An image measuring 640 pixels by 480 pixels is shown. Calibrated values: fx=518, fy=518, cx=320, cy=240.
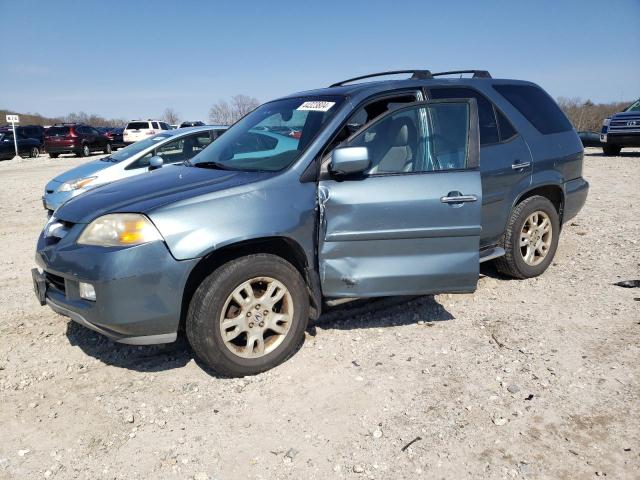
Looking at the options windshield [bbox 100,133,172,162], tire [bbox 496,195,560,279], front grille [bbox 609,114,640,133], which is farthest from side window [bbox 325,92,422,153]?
front grille [bbox 609,114,640,133]

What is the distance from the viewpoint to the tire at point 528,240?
15.7ft

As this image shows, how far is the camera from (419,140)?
3812mm

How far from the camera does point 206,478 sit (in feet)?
8.02

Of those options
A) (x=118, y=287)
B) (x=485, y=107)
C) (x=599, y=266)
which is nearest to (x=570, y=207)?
(x=599, y=266)

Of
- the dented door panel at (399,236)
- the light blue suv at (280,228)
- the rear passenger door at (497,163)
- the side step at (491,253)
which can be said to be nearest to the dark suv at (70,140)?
the light blue suv at (280,228)

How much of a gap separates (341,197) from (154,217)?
1.19 meters

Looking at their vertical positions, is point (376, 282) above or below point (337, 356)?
above

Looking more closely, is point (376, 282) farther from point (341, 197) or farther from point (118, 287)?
point (118, 287)

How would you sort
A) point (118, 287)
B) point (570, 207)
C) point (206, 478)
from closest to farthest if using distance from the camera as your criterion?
1. point (206, 478)
2. point (118, 287)
3. point (570, 207)

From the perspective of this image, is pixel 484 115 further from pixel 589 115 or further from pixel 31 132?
pixel 589 115

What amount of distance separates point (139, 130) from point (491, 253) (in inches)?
1075

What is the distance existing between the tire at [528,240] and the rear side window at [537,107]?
74cm

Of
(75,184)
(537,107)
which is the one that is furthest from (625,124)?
(75,184)

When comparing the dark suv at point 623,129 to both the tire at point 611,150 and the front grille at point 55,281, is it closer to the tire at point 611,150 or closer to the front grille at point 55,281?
the tire at point 611,150
